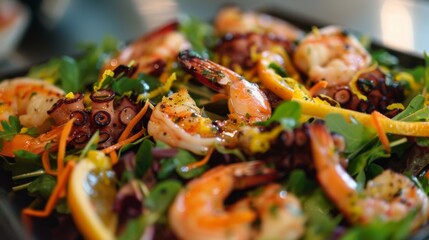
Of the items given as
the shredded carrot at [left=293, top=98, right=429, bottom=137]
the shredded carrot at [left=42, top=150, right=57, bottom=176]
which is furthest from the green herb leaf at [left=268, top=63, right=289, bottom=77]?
the shredded carrot at [left=42, top=150, right=57, bottom=176]

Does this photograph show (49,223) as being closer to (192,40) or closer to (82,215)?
(82,215)

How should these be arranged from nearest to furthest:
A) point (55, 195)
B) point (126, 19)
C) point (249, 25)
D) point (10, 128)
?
point (55, 195)
point (10, 128)
point (249, 25)
point (126, 19)

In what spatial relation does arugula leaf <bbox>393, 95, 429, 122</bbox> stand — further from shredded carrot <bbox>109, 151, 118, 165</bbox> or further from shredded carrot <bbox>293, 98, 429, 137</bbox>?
shredded carrot <bbox>109, 151, 118, 165</bbox>

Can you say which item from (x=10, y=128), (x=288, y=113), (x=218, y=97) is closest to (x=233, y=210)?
(x=288, y=113)

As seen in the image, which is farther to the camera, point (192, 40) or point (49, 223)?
point (192, 40)

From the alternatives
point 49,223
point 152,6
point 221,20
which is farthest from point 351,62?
point 152,6

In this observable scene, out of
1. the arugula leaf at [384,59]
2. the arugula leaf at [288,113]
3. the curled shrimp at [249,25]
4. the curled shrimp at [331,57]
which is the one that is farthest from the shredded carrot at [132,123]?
the arugula leaf at [384,59]

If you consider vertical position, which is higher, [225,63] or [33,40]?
[225,63]

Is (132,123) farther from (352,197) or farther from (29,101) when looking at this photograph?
(352,197)
